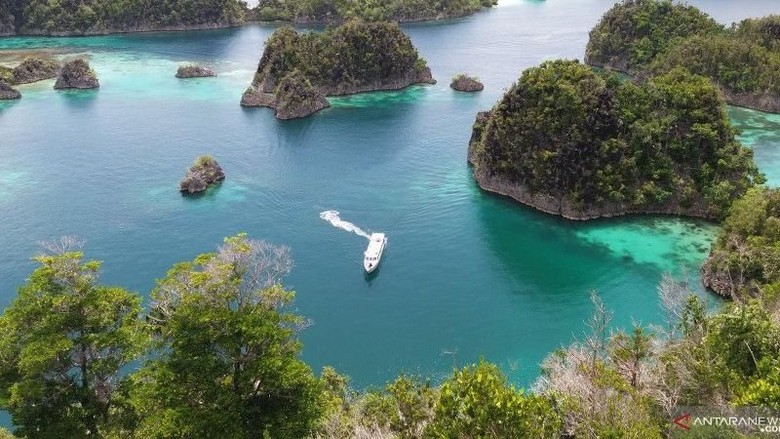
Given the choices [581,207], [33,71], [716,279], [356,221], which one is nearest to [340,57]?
[356,221]

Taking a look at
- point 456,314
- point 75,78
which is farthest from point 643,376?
point 75,78

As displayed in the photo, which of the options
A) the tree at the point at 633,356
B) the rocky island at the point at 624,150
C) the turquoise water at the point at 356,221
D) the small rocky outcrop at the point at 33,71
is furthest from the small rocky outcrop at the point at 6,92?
the tree at the point at 633,356

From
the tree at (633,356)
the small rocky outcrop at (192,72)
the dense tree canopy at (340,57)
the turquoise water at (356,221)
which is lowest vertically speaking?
the turquoise water at (356,221)

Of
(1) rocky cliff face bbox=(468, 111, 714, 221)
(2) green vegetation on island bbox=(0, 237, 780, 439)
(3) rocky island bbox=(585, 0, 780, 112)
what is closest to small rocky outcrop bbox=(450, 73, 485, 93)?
(3) rocky island bbox=(585, 0, 780, 112)

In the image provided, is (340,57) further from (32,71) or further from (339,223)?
(32,71)

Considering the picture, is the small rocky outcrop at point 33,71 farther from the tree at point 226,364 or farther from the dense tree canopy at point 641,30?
the tree at point 226,364

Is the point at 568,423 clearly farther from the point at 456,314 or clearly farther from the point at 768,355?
the point at 456,314

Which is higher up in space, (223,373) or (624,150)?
(624,150)
